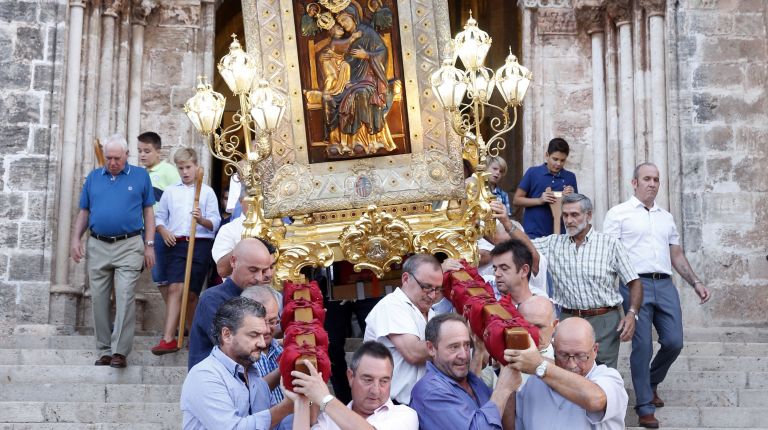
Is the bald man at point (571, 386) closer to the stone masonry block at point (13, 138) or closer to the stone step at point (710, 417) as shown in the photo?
the stone step at point (710, 417)

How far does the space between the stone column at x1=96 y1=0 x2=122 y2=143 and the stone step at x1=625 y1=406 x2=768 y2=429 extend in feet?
19.2

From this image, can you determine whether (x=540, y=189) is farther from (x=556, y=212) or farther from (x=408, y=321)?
(x=408, y=321)

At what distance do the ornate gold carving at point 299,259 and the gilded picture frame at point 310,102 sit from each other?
1.71ft

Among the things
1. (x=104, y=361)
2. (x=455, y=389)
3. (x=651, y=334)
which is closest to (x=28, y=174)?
(x=104, y=361)

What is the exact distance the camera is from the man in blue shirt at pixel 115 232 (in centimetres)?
923

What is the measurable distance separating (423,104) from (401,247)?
3.71 ft

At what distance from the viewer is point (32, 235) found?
10.8m

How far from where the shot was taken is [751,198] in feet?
36.4

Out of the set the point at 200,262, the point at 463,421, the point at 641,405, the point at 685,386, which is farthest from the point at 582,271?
the point at 200,262

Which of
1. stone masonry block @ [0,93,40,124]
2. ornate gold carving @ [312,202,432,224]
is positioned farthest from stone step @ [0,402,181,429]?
stone masonry block @ [0,93,40,124]

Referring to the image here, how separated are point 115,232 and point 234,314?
13.0 ft

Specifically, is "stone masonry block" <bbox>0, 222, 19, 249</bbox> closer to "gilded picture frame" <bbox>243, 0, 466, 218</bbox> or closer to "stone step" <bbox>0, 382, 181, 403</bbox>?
"stone step" <bbox>0, 382, 181, 403</bbox>

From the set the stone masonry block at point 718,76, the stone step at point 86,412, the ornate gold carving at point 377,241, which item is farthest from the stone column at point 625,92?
the stone step at point 86,412

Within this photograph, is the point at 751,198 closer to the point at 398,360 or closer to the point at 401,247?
the point at 401,247
